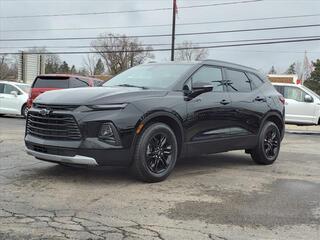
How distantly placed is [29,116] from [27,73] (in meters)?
43.5

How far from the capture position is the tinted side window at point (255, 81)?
8.95m

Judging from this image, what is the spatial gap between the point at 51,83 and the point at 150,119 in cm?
1121

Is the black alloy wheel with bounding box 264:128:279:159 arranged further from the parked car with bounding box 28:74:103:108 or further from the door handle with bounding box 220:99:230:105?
the parked car with bounding box 28:74:103:108

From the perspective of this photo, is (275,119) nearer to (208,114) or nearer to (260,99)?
(260,99)

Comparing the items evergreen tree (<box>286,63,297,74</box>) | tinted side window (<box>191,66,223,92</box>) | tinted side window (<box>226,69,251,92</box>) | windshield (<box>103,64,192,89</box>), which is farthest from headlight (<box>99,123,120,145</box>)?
evergreen tree (<box>286,63,297,74</box>)

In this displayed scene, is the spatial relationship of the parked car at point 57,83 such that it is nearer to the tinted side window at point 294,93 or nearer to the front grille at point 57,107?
the tinted side window at point 294,93

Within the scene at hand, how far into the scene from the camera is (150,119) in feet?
21.8

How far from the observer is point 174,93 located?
7105mm

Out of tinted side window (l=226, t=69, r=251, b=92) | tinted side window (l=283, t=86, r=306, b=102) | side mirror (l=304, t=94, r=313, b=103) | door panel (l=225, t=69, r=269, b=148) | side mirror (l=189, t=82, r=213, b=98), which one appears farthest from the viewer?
tinted side window (l=283, t=86, r=306, b=102)

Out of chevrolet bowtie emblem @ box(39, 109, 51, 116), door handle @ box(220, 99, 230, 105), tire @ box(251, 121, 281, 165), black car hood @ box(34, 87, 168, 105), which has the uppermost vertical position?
black car hood @ box(34, 87, 168, 105)

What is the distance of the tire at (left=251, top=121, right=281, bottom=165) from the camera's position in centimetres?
877

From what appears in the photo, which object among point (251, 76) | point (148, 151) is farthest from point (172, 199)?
point (251, 76)

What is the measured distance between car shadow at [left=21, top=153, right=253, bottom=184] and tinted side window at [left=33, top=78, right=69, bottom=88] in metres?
8.80

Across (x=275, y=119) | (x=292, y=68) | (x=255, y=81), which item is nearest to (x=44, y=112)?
(x=255, y=81)
